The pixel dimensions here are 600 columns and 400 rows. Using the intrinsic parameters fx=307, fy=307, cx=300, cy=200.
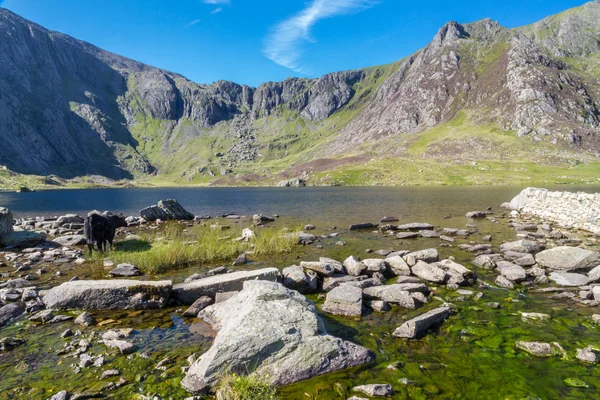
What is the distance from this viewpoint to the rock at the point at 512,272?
16083mm

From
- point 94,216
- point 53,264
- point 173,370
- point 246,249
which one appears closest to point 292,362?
point 173,370

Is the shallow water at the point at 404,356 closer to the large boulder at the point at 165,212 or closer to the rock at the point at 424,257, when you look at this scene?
the rock at the point at 424,257

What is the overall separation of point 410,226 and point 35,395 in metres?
32.1

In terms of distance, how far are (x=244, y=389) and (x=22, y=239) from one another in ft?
96.8

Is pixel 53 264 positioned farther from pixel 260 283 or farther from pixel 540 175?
pixel 540 175

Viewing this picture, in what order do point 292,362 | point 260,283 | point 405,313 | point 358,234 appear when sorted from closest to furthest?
point 292,362, point 260,283, point 405,313, point 358,234

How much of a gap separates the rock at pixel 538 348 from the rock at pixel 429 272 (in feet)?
19.4

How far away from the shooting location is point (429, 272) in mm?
16453

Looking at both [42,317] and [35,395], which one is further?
[42,317]

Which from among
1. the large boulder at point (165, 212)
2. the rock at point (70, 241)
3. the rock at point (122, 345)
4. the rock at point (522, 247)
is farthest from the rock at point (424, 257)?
the large boulder at point (165, 212)

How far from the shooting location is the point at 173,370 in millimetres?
8719

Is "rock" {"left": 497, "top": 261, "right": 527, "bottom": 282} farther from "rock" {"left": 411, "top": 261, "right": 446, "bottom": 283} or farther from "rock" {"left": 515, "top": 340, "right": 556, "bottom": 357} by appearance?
"rock" {"left": 515, "top": 340, "right": 556, "bottom": 357}

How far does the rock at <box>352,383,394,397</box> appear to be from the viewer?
7660 mm

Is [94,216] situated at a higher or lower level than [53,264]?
higher
